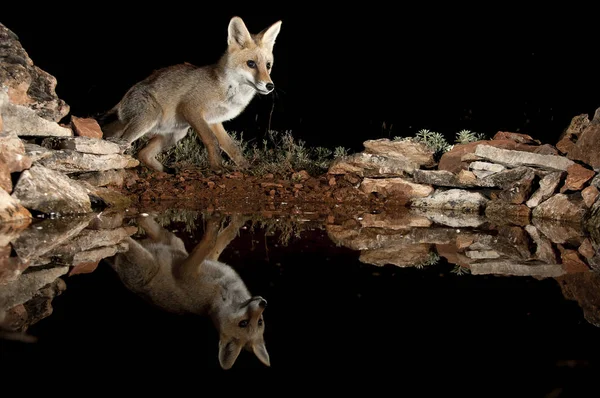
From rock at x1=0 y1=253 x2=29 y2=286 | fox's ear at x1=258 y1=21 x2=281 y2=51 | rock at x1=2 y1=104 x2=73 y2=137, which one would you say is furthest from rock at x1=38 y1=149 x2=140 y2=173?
rock at x1=0 y1=253 x2=29 y2=286

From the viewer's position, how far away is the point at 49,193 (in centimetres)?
720

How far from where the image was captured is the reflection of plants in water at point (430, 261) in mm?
5242

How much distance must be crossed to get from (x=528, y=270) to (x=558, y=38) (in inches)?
354

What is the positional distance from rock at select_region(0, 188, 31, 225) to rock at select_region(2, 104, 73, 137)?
1209mm

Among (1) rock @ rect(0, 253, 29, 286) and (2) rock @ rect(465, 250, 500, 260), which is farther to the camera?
(2) rock @ rect(465, 250, 500, 260)

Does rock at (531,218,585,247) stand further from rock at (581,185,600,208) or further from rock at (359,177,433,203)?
rock at (359,177,433,203)

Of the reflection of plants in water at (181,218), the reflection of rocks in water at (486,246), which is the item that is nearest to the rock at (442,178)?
the reflection of rocks in water at (486,246)

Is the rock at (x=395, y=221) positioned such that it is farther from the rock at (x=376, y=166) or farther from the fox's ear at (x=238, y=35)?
the fox's ear at (x=238, y=35)

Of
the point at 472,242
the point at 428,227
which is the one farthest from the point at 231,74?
the point at 472,242

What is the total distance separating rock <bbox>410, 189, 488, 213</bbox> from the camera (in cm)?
866

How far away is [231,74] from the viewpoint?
376 inches

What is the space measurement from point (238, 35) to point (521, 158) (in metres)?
3.93

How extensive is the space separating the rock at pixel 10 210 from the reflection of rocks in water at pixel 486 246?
9.44ft

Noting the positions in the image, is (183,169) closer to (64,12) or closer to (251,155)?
(251,155)
